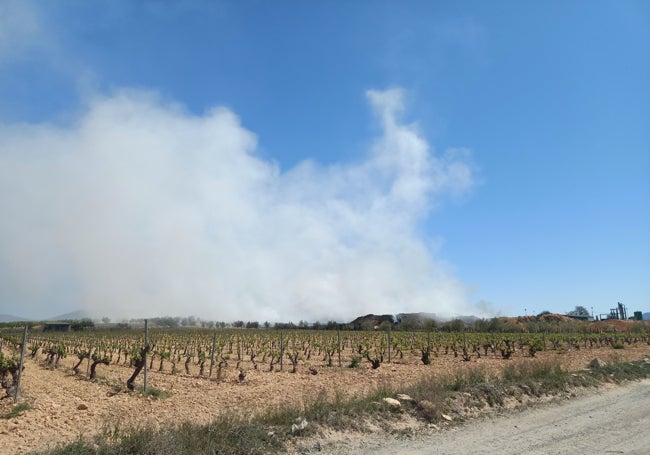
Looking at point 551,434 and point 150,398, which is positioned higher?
point 551,434

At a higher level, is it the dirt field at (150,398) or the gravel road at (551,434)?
the gravel road at (551,434)

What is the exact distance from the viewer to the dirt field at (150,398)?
10398 millimetres

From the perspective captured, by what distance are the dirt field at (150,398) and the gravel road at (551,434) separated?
3391 millimetres

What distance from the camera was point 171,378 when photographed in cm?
2195

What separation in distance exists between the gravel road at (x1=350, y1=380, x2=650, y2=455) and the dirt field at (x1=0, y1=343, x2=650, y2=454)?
133 inches

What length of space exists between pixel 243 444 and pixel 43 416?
759 centimetres

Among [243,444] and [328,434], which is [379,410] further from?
[243,444]

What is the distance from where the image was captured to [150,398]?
15859 millimetres

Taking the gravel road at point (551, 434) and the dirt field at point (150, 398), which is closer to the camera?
the gravel road at point (551, 434)

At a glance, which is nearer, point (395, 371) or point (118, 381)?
point (118, 381)

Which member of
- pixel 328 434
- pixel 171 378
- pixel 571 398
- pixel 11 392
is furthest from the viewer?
pixel 171 378

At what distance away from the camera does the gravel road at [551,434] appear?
808 cm

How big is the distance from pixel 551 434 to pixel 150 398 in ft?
42.9

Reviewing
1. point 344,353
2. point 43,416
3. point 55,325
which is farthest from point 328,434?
point 55,325
